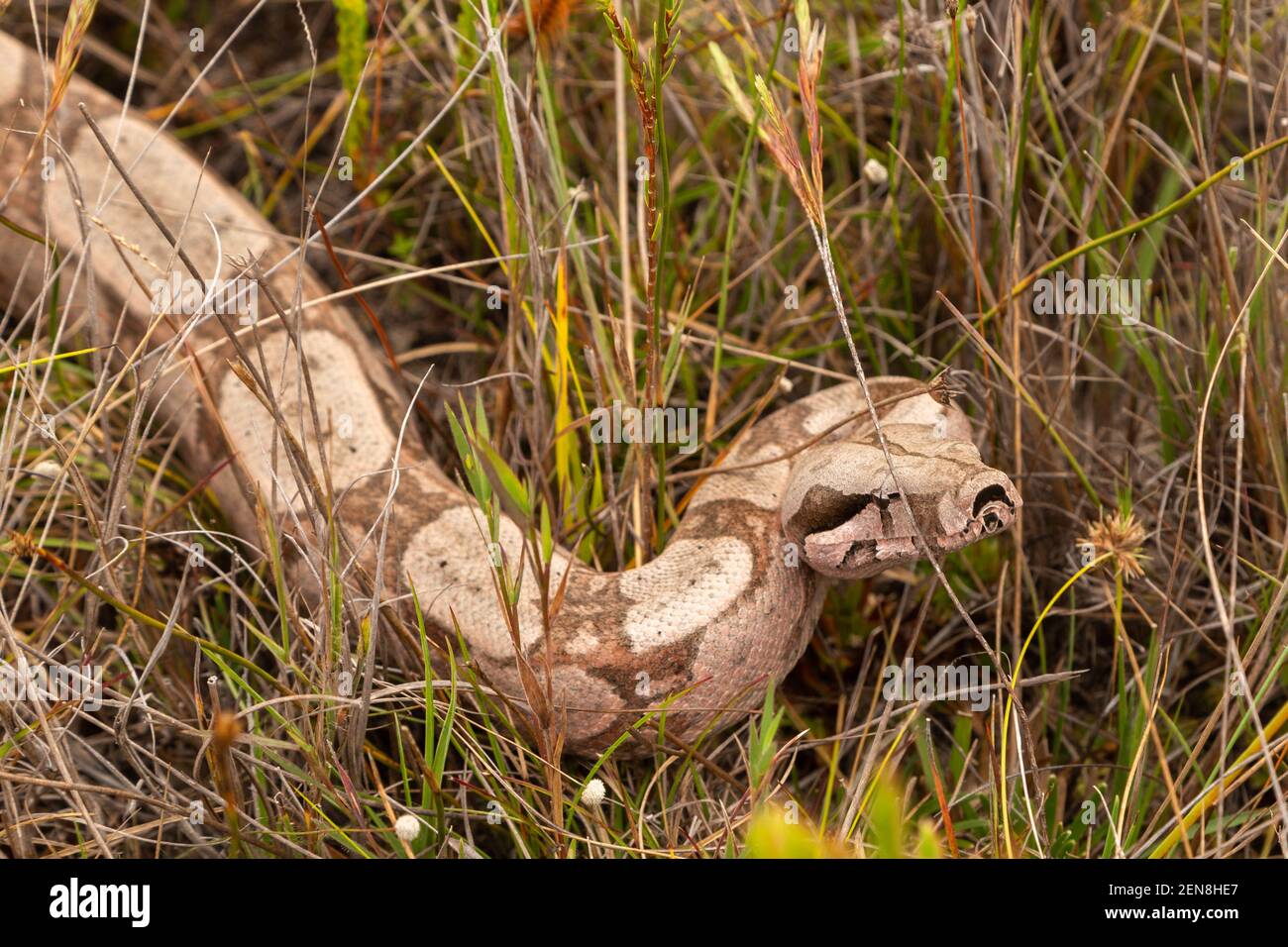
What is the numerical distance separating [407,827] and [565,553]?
1.02 m

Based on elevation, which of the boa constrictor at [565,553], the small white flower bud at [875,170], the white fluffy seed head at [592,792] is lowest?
→ the white fluffy seed head at [592,792]

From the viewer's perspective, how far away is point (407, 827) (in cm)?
267

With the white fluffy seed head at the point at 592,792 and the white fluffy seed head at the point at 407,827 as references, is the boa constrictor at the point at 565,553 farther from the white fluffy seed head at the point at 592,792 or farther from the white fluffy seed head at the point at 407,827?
the white fluffy seed head at the point at 407,827

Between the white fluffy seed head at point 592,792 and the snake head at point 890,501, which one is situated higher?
the snake head at point 890,501

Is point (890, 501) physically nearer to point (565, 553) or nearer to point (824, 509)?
point (824, 509)

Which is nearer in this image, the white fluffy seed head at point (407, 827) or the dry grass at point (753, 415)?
the white fluffy seed head at point (407, 827)

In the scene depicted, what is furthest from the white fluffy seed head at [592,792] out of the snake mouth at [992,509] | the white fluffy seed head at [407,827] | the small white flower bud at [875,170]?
the small white flower bud at [875,170]

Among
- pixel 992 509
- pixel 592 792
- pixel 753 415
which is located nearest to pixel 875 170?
pixel 753 415

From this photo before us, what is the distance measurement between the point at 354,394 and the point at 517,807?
Result: 1605mm

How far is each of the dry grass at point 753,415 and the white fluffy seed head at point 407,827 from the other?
0.23 ft

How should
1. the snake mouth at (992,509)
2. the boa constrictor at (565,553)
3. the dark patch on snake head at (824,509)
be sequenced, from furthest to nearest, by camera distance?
the dark patch on snake head at (824,509), the boa constrictor at (565,553), the snake mouth at (992,509)

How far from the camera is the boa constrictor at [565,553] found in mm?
2828

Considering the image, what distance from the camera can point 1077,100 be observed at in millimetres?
4117

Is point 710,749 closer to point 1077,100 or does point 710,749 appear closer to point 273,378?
point 273,378
